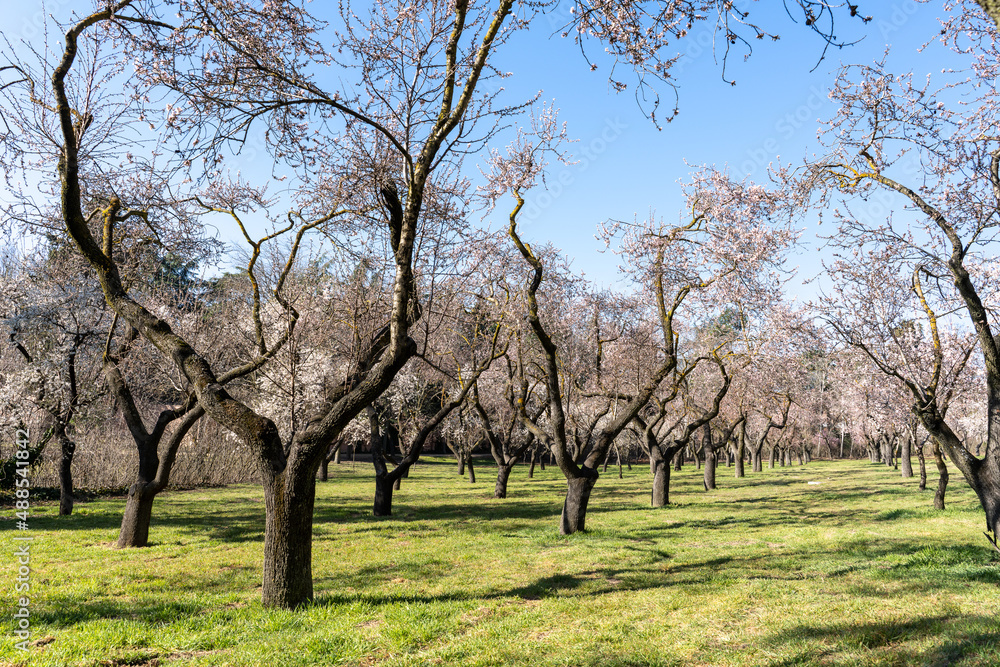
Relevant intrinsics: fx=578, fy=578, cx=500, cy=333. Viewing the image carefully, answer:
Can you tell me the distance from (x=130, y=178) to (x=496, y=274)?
797 cm

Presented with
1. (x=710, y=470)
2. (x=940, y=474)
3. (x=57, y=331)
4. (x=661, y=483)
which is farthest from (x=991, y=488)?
(x=57, y=331)

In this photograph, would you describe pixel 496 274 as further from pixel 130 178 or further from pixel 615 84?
pixel 615 84

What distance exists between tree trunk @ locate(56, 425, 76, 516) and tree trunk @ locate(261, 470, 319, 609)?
9.54m

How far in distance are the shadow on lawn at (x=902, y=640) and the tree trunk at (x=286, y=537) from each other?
4.69 metres

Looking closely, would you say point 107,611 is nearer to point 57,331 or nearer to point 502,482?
point 57,331

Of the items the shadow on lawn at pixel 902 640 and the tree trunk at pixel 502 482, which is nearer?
the shadow on lawn at pixel 902 640

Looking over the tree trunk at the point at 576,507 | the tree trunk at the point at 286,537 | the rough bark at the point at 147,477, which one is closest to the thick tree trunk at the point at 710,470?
the tree trunk at the point at 576,507

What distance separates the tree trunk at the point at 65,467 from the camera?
41.8 feet

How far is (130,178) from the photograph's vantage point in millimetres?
9625

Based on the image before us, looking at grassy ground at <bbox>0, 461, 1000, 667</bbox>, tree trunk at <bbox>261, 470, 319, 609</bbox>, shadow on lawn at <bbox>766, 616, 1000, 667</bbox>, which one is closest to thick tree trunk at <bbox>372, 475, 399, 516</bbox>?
grassy ground at <bbox>0, 461, 1000, 667</bbox>

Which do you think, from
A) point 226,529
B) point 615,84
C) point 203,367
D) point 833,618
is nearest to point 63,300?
point 226,529

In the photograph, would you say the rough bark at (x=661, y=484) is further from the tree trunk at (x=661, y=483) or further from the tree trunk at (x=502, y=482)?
the tree trunk at (x=502, y=482)

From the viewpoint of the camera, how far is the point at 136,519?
10.2 m

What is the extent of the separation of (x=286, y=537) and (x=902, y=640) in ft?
19.6
